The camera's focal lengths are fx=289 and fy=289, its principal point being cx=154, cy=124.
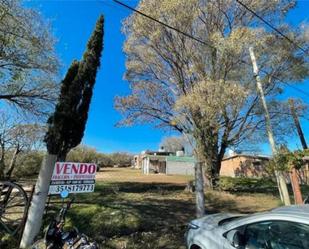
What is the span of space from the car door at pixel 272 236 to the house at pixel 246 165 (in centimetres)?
3059

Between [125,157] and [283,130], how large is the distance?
62346mm

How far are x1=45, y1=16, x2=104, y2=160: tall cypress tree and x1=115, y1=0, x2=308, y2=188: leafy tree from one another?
5195mm

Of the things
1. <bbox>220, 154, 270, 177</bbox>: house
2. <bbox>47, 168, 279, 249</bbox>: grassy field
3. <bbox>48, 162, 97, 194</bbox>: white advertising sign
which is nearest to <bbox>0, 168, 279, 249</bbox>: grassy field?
<bbox>47, 168, 279, 249</bbox>: grassy field

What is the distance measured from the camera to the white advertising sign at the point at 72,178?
5.80m

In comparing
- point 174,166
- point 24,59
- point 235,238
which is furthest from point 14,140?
point 174,166

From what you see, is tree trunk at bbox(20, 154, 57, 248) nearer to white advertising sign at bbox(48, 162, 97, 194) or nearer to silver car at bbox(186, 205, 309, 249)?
white advertising sign at bbox(48, 162, 97, 194)

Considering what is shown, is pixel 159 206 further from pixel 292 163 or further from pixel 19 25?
pixel 19 25

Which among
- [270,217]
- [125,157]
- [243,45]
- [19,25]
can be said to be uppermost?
[125,157]

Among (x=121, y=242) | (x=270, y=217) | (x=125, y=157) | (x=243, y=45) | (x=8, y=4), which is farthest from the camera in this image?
(x=125, y=157)

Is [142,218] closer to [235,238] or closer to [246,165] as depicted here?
[235,238]

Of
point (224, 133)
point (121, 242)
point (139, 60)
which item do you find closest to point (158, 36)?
point (139, 60)

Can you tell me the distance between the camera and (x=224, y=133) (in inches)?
582

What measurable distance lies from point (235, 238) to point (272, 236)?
1.54ft

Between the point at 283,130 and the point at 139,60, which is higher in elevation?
the point at 139,60
